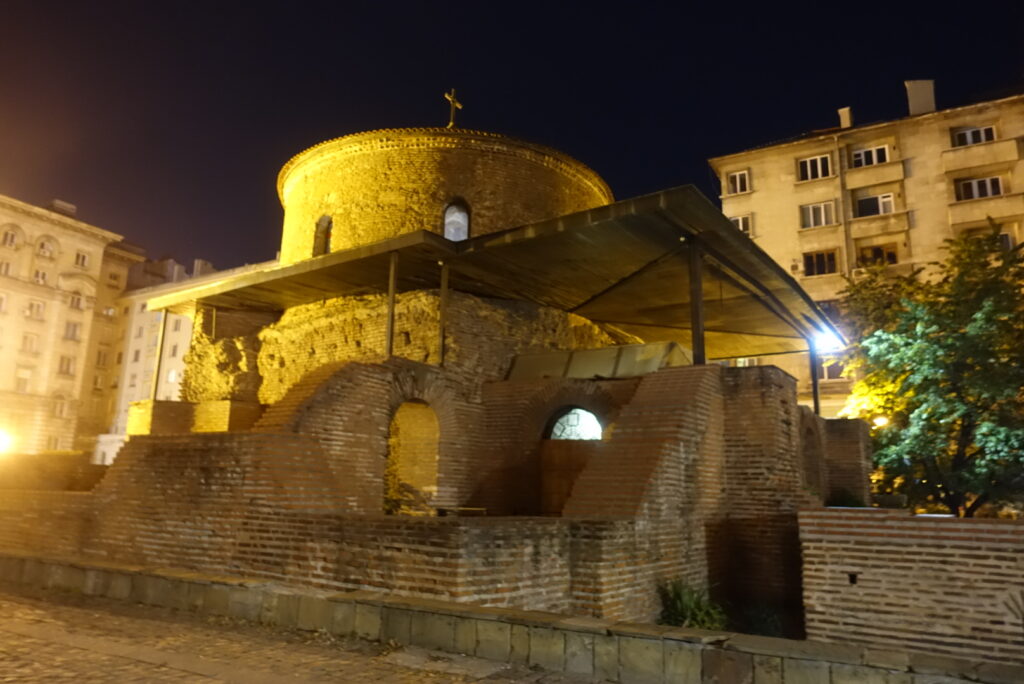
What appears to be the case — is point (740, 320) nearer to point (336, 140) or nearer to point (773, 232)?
point (336, 140)

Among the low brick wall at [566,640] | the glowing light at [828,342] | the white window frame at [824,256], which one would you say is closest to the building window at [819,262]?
the white window frame at [824,256]

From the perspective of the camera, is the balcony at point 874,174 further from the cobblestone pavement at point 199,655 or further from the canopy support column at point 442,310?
the cobblestone pavement at point 199,655

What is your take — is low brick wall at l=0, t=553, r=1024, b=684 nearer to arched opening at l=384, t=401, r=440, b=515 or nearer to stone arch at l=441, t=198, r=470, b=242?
arched opening at l=384, t=401, r=440, b=515

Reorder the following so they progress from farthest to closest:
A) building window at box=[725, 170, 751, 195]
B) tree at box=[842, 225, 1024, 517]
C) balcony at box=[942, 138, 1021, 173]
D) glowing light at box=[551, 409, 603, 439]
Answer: building window at box=[725, 170, 751, 195], balcony at box=[942, 138, 1021, 173], tree at box=[842, 225, 1024, 517], glowing light at box=[551, 409, 603, 439]

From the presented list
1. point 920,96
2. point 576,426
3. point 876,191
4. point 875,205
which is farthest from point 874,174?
point 576,426

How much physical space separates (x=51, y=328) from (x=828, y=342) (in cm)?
4145

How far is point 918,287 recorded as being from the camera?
17.9 m

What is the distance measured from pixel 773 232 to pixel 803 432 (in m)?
17.1

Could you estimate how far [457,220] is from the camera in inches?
598

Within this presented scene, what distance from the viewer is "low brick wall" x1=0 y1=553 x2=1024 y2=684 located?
4.25m

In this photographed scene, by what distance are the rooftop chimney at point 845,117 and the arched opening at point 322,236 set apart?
23.4 meters

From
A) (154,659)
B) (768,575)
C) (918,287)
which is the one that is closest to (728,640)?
(154,659)

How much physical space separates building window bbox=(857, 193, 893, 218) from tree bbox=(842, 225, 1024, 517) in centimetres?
1207

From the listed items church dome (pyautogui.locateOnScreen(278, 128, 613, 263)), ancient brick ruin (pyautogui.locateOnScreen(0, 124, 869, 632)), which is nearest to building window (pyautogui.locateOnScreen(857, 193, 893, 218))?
ancient brick ruin (pyautogui.locateOnScreen(0, 124, 869, 632))
